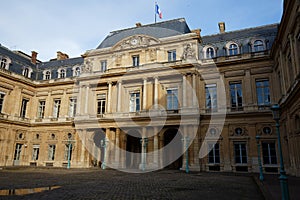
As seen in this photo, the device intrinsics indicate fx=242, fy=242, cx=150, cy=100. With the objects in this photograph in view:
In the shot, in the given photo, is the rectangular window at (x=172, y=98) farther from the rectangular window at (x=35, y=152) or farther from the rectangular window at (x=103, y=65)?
the rectangular window at (x=35, y=152)

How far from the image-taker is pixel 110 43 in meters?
27.4

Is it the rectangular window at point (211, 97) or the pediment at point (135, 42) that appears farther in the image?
the pediment at point (135, 42)

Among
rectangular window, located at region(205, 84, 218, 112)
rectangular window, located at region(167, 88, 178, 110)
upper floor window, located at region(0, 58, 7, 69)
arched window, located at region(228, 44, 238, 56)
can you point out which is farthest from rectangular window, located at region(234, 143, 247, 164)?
upper floor window, located at region(0, 58, 7, 69)

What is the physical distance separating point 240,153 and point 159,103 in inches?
320

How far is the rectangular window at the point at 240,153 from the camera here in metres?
19.8

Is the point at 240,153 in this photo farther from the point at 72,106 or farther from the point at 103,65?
the point at 72,106

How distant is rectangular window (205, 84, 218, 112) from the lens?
2148cm

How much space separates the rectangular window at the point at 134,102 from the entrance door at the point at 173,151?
12.5ft

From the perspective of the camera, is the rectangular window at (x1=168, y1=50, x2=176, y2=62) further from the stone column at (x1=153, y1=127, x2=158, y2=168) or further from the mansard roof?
the stone column at (x1=153, y1=127, x2=158, y2=168)

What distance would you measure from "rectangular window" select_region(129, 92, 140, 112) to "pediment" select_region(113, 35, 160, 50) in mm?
5002

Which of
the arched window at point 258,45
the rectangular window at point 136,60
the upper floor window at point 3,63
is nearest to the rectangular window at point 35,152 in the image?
the upper floor window at point 3,63

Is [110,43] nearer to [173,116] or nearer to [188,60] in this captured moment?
[188,60]

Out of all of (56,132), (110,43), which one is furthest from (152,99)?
(56,132)

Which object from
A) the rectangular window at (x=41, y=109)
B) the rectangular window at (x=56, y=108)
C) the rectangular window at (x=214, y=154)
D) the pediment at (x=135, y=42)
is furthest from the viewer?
the rectangular window at (x=41, y=109)
